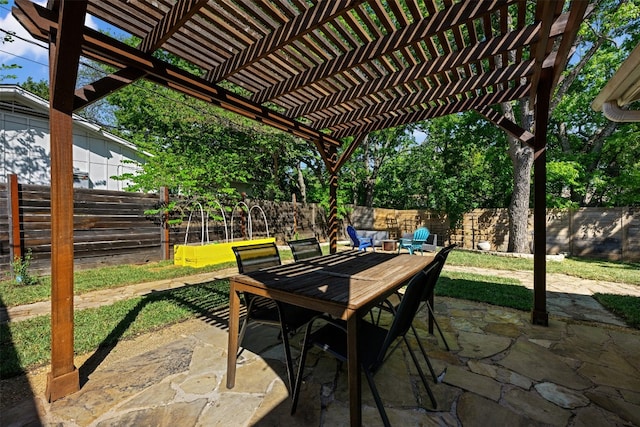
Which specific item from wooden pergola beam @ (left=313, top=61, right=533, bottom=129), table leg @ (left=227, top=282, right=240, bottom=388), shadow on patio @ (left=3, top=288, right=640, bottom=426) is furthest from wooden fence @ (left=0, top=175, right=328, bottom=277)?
table leg @ (left=227, top=282, right=240, bottom=388)

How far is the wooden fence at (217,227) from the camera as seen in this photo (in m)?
4.62

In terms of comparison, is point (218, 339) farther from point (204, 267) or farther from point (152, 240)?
point (152, 240)

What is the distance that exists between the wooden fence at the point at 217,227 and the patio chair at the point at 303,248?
4.43m

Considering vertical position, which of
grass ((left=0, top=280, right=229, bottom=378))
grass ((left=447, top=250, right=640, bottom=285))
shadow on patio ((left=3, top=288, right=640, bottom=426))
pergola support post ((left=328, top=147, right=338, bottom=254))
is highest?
pergola support post ((left=328, top=147, right=338, bottom=254))

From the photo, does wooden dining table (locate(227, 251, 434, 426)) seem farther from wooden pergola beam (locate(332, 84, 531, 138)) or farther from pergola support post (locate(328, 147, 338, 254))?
pergola support post (locate(328, 147, 338, 254))

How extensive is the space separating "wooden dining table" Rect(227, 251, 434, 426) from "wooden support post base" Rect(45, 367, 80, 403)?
994mm

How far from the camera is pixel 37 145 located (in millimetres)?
8742

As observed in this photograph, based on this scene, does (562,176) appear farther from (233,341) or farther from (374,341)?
(233,341)

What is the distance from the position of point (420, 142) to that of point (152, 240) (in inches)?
562

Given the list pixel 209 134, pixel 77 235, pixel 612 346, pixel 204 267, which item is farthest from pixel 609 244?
pixel 209 134

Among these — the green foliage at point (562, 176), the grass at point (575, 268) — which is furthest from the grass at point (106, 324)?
the green foliage at point (562, 176)

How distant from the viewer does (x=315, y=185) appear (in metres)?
15.8

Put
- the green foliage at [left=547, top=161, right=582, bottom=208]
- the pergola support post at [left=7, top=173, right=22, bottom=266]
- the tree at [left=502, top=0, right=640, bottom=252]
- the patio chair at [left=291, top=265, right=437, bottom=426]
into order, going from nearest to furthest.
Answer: the patio chair at [left=291, top=265, right=437, bottom=426] → the pergola support post at [left=7, top=173, right=22, bottom=266] → the tree at [left=502, top=0, right=640, bottom=252] → the green foliage at [left=547, top=161, right=582, bottom=208]

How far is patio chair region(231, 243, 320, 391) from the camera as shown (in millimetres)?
1889
